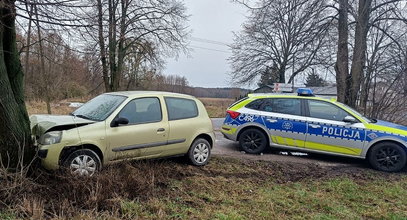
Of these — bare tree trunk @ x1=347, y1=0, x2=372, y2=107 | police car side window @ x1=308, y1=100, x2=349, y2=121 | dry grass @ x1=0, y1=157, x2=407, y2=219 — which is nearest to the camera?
dry grass @ x1=0, y1=157, x2=407, y2=219

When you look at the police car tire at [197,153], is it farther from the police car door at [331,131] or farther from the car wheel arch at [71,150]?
the police car door at [331,131]

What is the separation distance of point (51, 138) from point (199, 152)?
2880 millimetres

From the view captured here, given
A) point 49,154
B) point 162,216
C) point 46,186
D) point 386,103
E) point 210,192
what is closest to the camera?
point 162,216

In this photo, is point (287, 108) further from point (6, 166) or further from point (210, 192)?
point (6, 166)

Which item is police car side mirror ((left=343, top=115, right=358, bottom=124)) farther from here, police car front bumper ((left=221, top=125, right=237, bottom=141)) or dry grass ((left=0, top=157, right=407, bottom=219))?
police car front bumper ((left=221, top=125, right=237, bottom=141))

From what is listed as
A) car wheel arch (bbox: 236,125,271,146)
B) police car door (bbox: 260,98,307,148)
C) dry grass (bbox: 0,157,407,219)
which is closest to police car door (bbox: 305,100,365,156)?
police car door (bbox: 260,98,307,148)

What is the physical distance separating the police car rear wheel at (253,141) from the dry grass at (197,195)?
154 centimetres

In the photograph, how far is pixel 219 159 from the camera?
6.98 meters

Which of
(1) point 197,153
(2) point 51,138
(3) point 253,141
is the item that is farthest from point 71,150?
(3) point 253,141

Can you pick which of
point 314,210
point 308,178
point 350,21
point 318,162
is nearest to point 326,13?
point 350,21

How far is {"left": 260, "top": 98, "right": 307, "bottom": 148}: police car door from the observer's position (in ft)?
24.6

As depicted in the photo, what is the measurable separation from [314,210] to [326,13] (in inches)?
Answer: 364

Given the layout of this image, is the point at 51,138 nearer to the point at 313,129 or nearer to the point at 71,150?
the point at 71,150

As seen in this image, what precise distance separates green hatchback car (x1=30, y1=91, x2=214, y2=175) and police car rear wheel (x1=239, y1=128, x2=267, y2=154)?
1.62 metres
